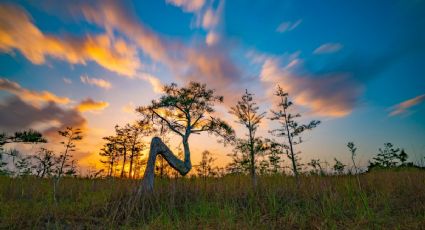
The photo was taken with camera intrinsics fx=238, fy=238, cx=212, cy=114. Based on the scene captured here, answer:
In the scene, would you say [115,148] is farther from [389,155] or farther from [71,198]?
[389,155]

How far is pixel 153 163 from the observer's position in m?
8.82

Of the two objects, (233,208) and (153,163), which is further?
(153,163)

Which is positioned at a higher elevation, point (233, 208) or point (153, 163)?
point (153, 163)

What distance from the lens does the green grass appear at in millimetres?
5316

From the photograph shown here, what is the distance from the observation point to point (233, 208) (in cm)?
644

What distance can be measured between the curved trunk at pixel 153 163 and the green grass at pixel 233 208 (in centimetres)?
54

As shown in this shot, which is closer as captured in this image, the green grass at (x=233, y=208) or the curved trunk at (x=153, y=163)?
the green grass at (x=233, y=208)

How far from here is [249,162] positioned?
19.5 meters

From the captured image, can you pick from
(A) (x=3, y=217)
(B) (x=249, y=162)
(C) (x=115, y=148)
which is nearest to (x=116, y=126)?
(C) (x=115, y=148)

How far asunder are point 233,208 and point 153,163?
371 cm

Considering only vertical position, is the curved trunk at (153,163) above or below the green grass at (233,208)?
above

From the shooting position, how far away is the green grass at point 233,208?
17.4ft

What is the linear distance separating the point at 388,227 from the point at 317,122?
15938 mm

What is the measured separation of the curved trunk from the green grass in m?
0.54
